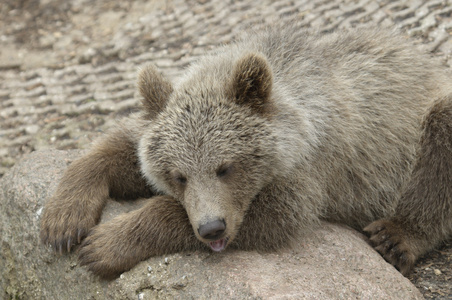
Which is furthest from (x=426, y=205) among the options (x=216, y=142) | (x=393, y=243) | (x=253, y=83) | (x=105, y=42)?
(x=105, y=42)

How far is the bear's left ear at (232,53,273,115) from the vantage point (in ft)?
16.7

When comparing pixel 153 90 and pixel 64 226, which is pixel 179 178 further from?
pixel 64 226

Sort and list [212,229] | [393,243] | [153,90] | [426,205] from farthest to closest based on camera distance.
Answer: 1. [426,205]
2. [393,243]
3. [153,90]
4. [212,229]

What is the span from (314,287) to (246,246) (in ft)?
2.58

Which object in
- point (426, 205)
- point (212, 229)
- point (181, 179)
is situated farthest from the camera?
point (426, 205)

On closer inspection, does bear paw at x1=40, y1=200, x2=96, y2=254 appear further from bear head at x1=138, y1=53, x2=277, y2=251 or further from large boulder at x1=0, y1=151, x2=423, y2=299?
bear head at x1=138, y1=53, x2=277, y2=251

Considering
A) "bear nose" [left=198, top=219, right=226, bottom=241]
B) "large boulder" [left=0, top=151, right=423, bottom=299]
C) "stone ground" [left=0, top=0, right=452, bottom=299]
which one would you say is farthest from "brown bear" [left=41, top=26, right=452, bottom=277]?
"stone ground" [left=0, top=0, right=452, bottom=299]

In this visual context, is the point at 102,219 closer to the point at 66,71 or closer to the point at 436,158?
the point at 436,158

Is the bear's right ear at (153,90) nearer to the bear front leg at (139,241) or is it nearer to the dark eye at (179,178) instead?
the dark eye at (179,178)

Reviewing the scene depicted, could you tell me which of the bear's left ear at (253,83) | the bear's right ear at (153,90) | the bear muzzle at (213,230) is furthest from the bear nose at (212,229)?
the bear's right ear at (153,90)

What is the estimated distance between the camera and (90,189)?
19.0 feet

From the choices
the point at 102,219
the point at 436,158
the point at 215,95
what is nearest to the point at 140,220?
the point at 102,219

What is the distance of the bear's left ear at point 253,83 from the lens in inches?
200

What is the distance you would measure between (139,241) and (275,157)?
1.45 meters
